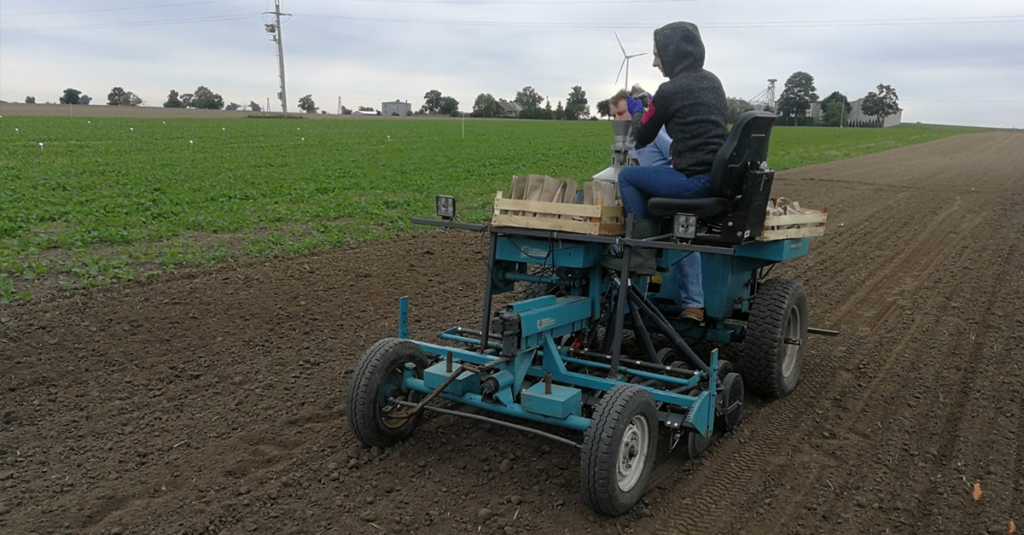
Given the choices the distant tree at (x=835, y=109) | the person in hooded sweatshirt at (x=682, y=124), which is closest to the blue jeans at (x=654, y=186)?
the person in hooded sweatshirt at (x=682, y=124)

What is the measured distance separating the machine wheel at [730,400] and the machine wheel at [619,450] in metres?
0.80

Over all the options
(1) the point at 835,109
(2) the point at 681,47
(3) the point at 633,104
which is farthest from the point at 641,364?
(1) the point at 835,109

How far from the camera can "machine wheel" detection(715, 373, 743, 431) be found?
15.5 ft

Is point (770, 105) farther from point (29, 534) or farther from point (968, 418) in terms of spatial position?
point (29, 534)

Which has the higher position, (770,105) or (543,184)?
(770,105)

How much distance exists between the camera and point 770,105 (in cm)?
537

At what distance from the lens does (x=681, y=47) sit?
190 inches

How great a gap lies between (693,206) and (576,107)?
3476 inches

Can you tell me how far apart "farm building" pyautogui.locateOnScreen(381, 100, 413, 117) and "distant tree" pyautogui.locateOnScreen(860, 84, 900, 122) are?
189 feet

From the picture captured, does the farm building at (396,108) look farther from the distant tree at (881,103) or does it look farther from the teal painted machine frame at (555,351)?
the teal painted machine frame at (555,351)

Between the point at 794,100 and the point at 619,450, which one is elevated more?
the point at 794,100

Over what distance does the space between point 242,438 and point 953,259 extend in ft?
31.6

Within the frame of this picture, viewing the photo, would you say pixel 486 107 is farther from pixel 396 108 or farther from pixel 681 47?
pixel 681 47

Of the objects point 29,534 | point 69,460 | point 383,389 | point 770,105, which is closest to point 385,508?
point 383,389
